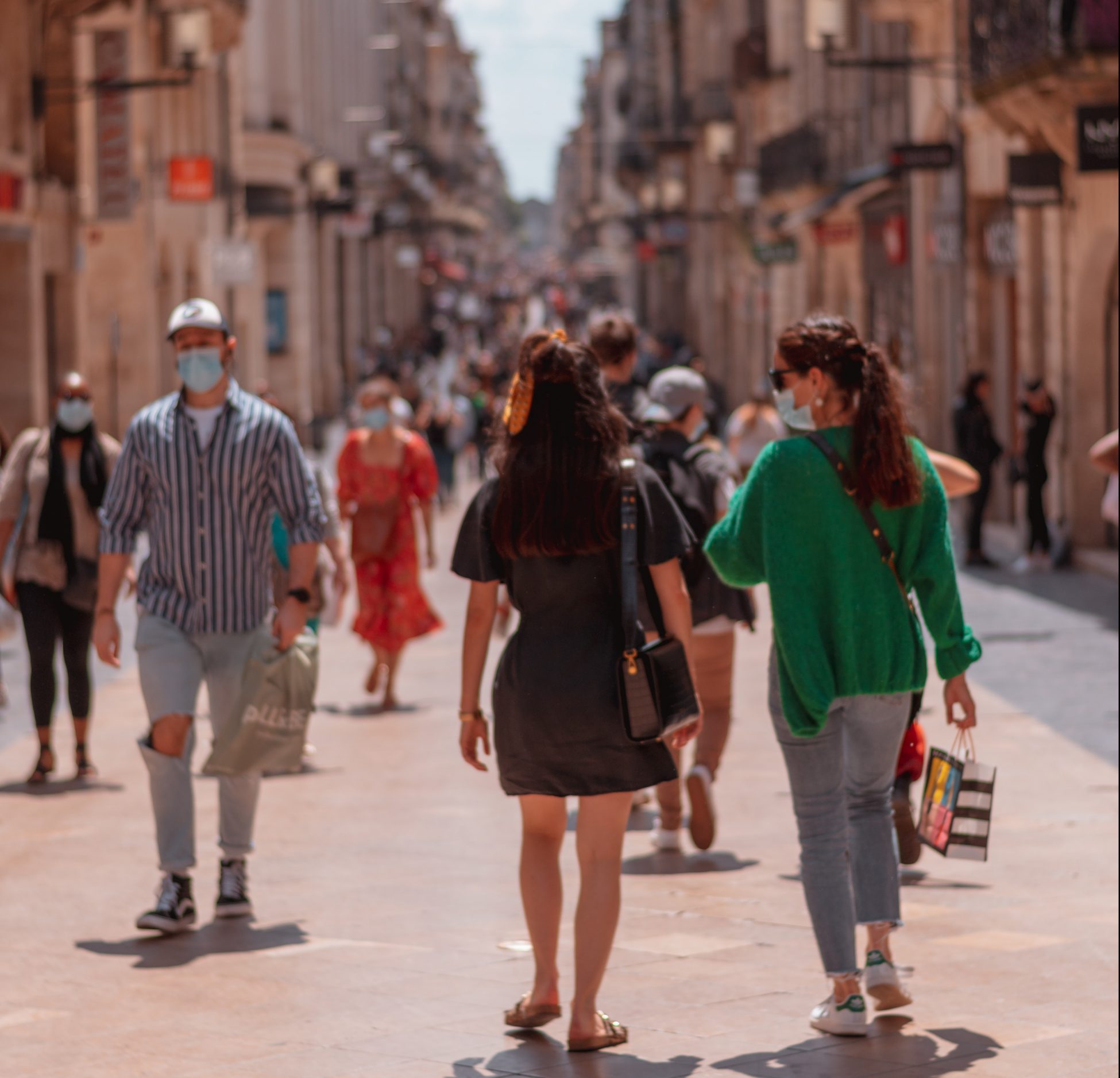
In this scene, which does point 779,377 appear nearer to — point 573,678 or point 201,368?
point 573,678

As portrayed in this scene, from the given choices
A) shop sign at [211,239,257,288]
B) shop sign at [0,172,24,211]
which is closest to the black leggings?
shop sign at [0,172,24,211]

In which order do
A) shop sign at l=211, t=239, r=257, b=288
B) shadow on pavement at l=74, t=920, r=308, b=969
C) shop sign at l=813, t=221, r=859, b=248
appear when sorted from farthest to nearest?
1. shop sign at l=813, t=221, r=859, b=248
2. shop sign at l=211, t=239, r=257, b=288
3. shadow on pavement at l=74, t=920, r=308, b=969

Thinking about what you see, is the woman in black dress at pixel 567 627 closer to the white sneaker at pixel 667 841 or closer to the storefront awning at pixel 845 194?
the white sneaker at pixel 667 841

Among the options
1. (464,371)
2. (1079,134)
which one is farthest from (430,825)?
(464,371)

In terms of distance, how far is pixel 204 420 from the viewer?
284 inches

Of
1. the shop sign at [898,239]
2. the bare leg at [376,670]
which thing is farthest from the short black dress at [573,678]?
the shop sign at [898,239]

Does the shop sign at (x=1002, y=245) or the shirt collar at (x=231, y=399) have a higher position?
the shop sign at (x=1002, y=245)

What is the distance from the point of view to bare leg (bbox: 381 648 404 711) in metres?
12.7

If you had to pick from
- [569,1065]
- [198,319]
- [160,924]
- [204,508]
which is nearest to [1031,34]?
[198,319]

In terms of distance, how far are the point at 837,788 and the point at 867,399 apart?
93 centimetres

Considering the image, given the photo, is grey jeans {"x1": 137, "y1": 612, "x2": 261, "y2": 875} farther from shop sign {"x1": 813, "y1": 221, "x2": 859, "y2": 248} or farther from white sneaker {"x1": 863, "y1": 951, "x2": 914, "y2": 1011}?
shop sign {"x1": 813, "y1": 221, "x2": 859, "y2": 248}

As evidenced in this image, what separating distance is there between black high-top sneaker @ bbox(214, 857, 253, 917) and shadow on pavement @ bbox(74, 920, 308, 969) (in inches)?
2.4

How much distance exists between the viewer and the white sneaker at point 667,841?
842cm

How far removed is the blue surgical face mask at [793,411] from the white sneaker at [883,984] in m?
1.33
